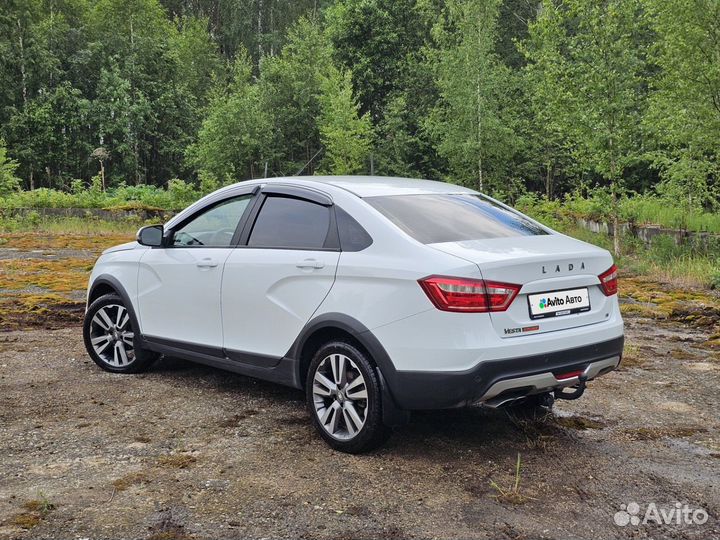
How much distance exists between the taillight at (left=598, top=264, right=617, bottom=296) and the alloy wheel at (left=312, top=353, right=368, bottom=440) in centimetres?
162

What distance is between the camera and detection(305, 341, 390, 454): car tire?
4230 mm

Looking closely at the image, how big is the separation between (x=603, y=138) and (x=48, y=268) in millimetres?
11089

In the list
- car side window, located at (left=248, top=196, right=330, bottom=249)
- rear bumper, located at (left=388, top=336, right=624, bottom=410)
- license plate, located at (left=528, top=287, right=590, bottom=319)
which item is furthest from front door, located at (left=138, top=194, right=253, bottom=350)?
license plate, located at (left=528, top=287, right=590, bottom=319)

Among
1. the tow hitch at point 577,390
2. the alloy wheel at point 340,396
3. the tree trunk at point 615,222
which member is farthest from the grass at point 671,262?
the alloy wheel at point 340,396

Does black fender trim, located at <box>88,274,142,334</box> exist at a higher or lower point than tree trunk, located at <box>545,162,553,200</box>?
higher

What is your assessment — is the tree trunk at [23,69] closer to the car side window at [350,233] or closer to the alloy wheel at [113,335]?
the alloy wheel at [113,335]

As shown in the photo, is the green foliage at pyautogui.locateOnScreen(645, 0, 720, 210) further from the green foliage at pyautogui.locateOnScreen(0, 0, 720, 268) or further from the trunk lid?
Result: the trunk lid

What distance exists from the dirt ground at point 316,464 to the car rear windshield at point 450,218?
1306 millimetres

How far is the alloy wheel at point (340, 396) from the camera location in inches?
171

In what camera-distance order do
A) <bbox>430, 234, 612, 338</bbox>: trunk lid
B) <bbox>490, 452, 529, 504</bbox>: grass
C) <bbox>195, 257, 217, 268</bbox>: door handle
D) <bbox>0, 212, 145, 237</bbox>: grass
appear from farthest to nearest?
1. <bbox>0, 212, 145, 237</bbox>: grass
2. <bbox>195, 257, 217, 268</bbox>: door handle
3. <bbox>430, 234, 612, 338</bbox>: trunk lid
4. <bbox>490, 452, 529, 504</bbox>: grass

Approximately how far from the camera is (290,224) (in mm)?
5031

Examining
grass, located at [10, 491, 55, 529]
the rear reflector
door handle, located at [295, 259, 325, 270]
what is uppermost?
Answer: door handle, located at [295, 259, 325, 270]

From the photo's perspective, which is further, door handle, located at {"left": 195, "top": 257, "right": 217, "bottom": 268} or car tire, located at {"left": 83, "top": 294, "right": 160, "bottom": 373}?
car tire, located at {"left": 83, "top": 294, "right": 160, "bottom": 373}

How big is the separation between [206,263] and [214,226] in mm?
368
